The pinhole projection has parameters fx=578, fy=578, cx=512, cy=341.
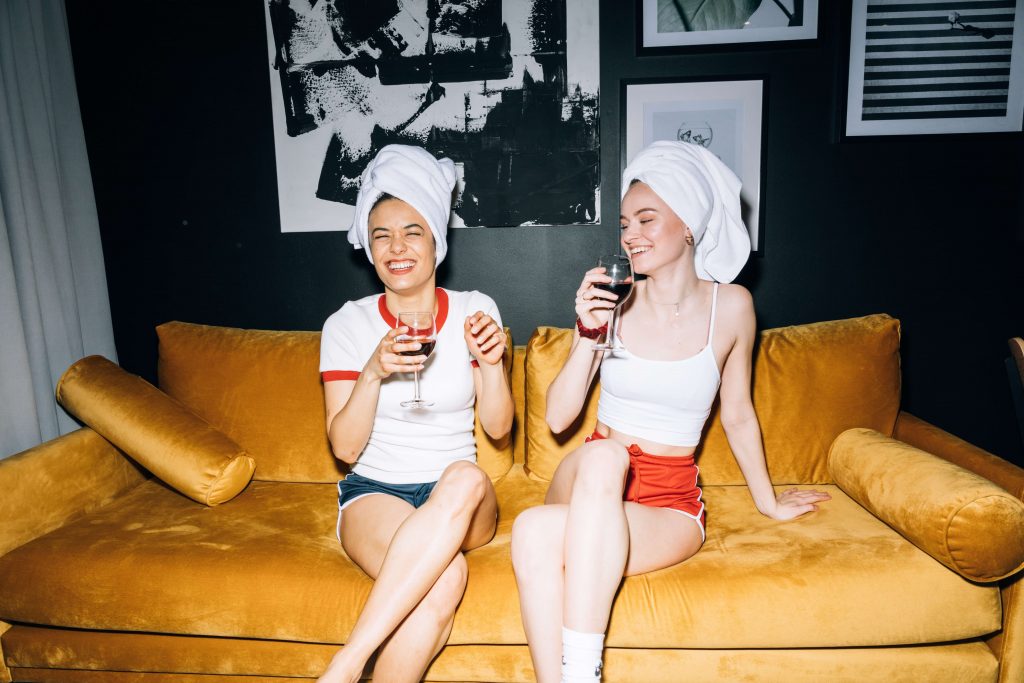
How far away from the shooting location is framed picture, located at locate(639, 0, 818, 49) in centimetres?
225

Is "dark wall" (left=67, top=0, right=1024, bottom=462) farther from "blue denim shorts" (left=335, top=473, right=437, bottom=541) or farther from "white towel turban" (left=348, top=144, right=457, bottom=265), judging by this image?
"blue denim shorts" (left=335, top=473, right=437, bottom=541)

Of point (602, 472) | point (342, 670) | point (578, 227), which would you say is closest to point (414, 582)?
point (342, 670)

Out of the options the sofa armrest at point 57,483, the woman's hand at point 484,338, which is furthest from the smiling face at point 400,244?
the sofa armrest at point 57,483

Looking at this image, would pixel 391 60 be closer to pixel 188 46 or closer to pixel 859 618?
pixel 188 46

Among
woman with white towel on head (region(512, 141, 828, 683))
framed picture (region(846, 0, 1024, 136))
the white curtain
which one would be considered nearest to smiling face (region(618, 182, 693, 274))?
woman with white towel on head (region(512, 141, 828, 683))

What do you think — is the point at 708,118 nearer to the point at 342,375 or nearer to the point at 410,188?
the point at 410,188

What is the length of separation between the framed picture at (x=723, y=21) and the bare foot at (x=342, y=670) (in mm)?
2313

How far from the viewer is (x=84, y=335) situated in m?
2.61

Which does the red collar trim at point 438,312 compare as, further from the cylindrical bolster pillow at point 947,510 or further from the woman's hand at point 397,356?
the cylindrical bolster pillow at point 947,510

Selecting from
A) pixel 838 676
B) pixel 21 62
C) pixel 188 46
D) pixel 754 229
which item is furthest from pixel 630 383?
pixel 21 62

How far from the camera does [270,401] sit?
2162 mm

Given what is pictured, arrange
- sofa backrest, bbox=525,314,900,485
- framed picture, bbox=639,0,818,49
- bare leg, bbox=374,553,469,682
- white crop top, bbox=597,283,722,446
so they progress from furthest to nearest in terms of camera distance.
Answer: framed picture, bbox=639,0,818,49 → sofa backrest, bbox=525,314,900,485 → white crop top, bbox=597,283,722,446 → bare leg, bbox=374,553,469,682

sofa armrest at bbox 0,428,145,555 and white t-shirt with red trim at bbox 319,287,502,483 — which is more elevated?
white t-shirt with red trim at bbox 319,287,502,483

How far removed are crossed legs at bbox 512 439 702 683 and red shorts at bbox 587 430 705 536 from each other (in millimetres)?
112
